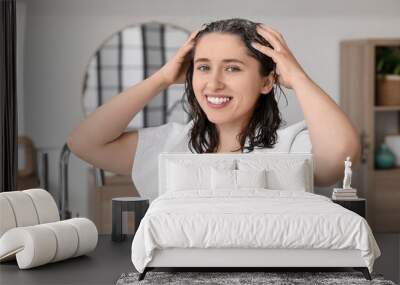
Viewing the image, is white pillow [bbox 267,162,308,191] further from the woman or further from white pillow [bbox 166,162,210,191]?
white pillow [bbox 166,162,210,191]

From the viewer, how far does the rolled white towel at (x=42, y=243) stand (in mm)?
3770

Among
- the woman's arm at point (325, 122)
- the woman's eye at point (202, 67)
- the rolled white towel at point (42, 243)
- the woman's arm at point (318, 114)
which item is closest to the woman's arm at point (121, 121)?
the woman's eye at point (202, 67)

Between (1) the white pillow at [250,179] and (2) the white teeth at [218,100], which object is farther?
(2) the white teeth at [218,100]

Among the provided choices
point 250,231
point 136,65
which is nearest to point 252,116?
point 250,231

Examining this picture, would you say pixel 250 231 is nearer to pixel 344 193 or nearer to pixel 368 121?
pixel 344 193

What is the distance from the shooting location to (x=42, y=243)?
12.4ft

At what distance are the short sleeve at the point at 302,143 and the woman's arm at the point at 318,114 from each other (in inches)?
1.7

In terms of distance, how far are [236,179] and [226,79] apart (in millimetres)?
531

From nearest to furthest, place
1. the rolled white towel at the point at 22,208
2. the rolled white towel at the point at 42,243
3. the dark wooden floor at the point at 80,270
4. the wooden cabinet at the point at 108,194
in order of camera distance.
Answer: the dark wooden floor at the point at 80,270, the rolled white towel at the point at 42,243, the rolled white towel at the point at 22,208, the wooden cabinet at the point at 108,194

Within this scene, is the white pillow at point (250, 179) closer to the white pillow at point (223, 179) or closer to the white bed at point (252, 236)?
the white pillow at point (223, 179)

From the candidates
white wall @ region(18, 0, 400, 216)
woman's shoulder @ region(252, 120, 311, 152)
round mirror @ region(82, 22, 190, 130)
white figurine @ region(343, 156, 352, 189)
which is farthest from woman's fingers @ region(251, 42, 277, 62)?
white wall @ region(18, 0, 400, 216)

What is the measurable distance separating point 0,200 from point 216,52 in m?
1.35

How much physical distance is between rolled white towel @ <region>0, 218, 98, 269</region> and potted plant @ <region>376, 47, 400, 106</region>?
3434 millimetres

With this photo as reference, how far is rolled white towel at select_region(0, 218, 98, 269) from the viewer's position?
3.77 m
